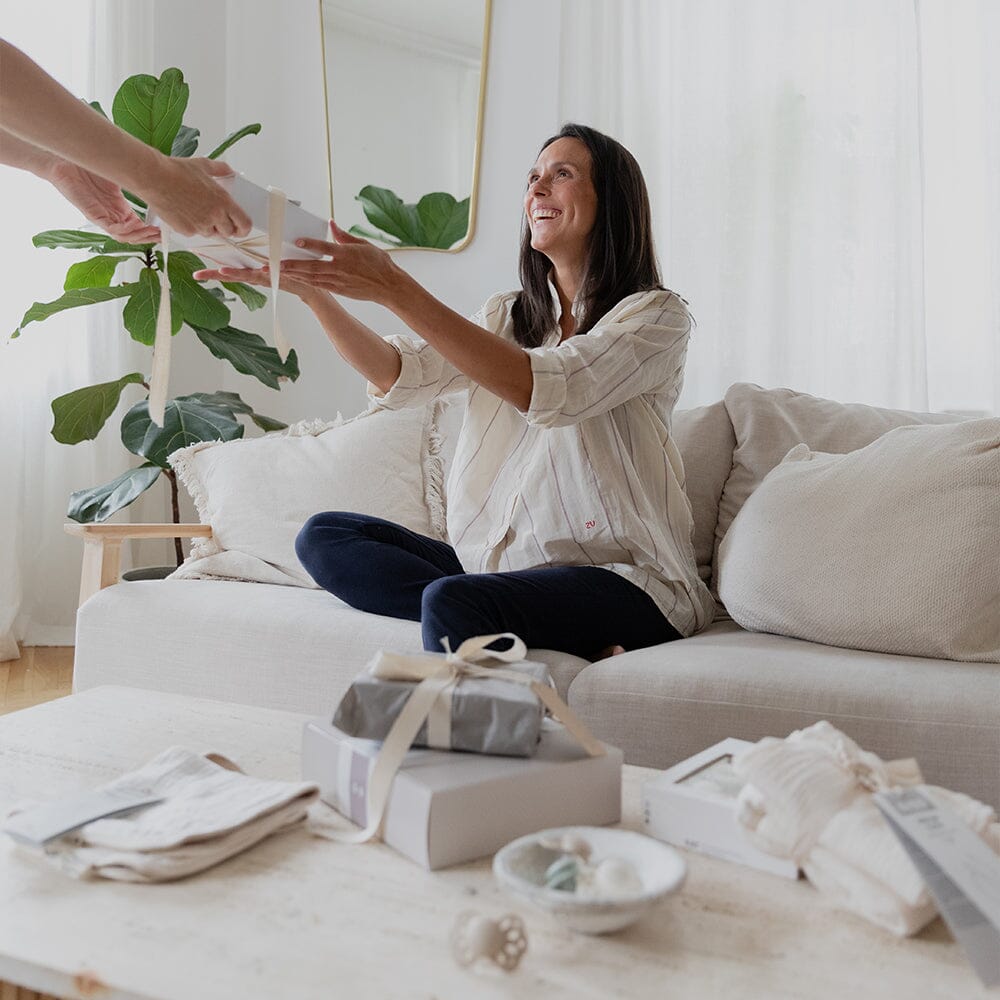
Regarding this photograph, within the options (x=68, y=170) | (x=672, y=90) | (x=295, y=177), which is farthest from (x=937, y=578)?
(x=295, y=177)

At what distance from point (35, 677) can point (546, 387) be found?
6.80ft

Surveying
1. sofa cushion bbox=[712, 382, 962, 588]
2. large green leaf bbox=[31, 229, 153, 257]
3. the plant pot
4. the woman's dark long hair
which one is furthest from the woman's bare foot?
large green leaf bbox=[31, 229, 153, 257]

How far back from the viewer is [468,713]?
0.94 m

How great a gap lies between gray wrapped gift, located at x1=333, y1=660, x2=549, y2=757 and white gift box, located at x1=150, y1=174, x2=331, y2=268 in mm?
706

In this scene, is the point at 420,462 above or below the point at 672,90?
below

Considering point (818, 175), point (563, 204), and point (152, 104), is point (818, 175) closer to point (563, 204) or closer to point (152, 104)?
point (563, 204)

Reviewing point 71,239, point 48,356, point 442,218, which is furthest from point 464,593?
point 48,356

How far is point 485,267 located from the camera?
3221mm

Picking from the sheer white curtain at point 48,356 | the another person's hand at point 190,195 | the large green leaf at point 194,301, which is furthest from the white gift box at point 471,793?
the sheer white curtain at point 48,356

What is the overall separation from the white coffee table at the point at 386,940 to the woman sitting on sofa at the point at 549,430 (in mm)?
717

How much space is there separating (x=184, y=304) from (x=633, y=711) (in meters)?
1.81

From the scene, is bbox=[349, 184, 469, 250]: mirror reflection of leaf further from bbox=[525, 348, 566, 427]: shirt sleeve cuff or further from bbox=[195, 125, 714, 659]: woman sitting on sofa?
bbox=[525, 348, 566, 427]: shirt sleeve cuff

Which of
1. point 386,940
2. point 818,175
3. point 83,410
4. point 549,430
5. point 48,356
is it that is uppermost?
point 818,175

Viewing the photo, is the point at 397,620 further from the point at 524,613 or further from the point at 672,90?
the point at 672,90
